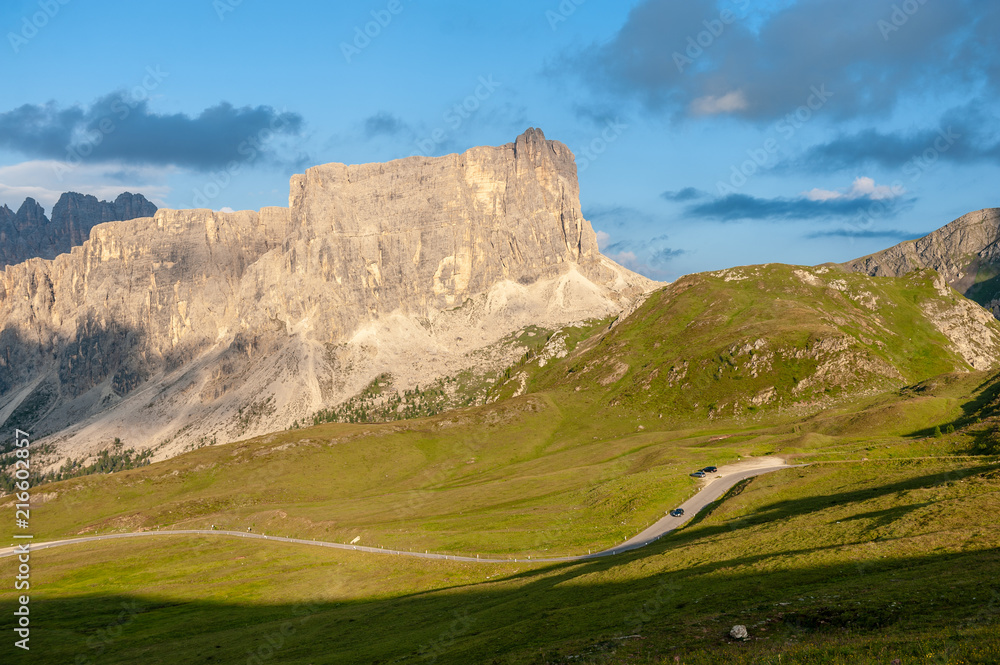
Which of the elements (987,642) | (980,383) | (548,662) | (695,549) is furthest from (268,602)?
(980,383)

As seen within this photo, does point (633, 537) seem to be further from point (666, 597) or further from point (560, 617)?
point (560, 617)

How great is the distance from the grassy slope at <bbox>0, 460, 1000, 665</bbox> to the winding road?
6202mm

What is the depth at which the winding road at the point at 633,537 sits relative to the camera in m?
91.8

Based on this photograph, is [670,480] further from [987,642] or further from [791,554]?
[987,642]

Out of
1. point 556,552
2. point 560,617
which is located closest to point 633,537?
point 556,552

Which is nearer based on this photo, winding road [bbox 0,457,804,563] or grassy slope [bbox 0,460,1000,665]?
grassy slope [bbox 0,460,1000,665]

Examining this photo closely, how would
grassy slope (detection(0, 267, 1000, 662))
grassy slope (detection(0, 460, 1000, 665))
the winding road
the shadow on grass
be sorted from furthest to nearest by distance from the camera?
the winding road < grassy slope (detection(0, 267, 1000, 662)) < the shadow on grass < grassy slope (detection(0, 460, 1000, 665))

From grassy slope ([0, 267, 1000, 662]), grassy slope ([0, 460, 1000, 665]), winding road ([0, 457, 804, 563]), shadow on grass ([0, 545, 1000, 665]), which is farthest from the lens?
winding road ([0, 457, 804, 563])

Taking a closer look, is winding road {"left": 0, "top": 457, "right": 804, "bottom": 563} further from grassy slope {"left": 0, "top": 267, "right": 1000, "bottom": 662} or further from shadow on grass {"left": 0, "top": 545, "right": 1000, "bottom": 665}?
shadow on grass {"left": 0, "top": 545, "right": 1000, "bottom": 665}

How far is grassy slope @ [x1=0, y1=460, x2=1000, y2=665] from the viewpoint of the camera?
33.5 meters

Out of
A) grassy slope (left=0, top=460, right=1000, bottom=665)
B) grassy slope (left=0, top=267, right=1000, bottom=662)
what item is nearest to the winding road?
grassy slope (left=0, top=267, right=1000, bottom=662)

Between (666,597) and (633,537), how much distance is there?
5000 cm

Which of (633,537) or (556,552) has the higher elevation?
(633,537)

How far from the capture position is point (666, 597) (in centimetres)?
4709
